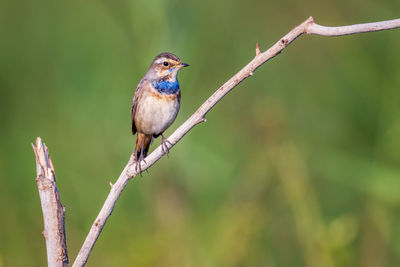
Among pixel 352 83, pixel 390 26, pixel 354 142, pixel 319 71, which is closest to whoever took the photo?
pixel 390 26

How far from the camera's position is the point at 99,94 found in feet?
15.0

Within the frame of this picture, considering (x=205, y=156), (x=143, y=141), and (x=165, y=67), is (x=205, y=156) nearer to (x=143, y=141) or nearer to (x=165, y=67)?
(x=143, y=141)

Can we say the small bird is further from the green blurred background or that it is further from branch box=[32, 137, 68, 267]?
branch box=[32, 137, 68, 267]

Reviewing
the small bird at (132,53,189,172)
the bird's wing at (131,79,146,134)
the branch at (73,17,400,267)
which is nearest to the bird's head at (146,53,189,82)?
the small bird at (132,53,189,172)

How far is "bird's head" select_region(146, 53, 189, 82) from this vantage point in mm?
4086

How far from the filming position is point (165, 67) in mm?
4109

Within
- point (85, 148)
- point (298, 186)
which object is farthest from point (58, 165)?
point (298, 186)

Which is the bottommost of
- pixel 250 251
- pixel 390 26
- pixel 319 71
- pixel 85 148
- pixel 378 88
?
pixel 390 26

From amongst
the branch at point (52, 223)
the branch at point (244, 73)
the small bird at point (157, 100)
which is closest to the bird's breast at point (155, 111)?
the small bird at point (157, 100)

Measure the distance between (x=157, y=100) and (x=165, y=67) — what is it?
0.22 m

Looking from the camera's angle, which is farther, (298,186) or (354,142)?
(354,142)

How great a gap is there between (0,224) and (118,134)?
3.47 feet

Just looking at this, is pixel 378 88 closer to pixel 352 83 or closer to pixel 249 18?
pixel 352 83

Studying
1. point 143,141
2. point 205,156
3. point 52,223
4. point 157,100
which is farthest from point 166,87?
point 52,223
